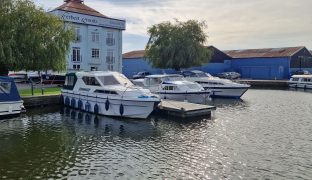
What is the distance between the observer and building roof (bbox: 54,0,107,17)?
4716 cm

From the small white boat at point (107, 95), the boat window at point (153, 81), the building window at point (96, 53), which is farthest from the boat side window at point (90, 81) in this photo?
the building window at point (96, 53)

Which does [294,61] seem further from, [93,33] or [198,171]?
[198,171]

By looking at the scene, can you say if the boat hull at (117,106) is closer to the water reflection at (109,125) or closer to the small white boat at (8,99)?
the water reflection at (109,125)

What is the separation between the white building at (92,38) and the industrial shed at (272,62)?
3038cm

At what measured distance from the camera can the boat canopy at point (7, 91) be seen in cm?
2095

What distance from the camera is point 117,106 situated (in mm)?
22766

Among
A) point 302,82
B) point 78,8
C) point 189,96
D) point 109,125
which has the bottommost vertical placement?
point 109,125

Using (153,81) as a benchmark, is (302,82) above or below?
below

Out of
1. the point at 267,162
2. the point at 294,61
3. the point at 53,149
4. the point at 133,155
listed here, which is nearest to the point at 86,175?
the point at 133,155

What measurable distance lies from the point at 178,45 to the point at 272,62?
27.0 meters

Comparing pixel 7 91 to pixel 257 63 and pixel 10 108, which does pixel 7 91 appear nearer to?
pixel 10 108

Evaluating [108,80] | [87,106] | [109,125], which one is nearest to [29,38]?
[87,106]

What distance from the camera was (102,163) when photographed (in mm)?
12992

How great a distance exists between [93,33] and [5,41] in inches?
969
